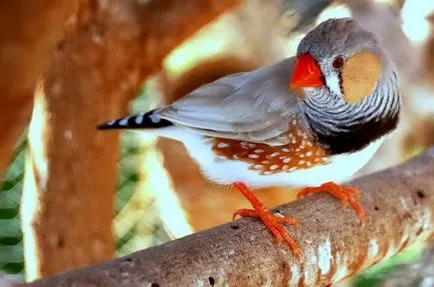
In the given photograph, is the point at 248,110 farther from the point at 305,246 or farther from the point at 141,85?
the point at 141,85

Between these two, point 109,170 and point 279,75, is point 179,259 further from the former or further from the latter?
point 109,170

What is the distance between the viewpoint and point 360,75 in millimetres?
742

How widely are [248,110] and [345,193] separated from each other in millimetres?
197

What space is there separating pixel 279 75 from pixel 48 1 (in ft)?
1.22

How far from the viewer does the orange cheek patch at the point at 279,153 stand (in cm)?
78

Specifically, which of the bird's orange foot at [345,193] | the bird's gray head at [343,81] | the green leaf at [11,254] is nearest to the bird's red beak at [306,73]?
the bird's gray head at [343,81]

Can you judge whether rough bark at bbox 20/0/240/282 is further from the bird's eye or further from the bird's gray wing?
the bird's eye

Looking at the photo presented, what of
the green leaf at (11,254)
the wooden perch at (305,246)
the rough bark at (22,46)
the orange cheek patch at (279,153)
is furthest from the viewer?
the green leaf at (11,254)

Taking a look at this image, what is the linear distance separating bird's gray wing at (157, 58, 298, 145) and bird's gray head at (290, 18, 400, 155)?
0.03 meters

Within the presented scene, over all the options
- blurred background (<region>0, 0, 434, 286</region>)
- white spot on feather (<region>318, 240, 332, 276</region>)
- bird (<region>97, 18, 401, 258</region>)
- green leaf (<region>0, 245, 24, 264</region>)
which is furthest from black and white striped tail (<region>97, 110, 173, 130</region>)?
green leaf (<region>0, 245, 24, 264</region>)

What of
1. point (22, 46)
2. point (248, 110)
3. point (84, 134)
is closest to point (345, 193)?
point (248, 110)

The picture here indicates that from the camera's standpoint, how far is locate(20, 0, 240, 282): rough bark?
3.33 feet

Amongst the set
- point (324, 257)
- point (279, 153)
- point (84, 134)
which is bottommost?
point (324, 257)

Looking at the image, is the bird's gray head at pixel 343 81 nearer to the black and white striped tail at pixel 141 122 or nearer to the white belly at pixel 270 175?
the white belly at pixel 270 175
